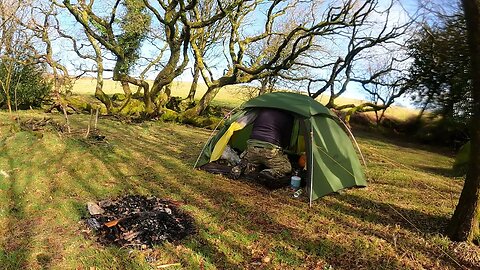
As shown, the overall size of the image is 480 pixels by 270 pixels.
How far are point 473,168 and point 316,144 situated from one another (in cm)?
238

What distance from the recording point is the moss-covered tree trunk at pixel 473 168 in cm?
358

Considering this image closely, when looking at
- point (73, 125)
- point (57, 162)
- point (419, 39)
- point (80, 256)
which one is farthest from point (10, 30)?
point (419, 39)

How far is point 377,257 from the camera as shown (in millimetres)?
3889

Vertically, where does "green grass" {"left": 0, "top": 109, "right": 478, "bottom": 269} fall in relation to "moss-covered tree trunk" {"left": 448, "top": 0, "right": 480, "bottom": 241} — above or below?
below

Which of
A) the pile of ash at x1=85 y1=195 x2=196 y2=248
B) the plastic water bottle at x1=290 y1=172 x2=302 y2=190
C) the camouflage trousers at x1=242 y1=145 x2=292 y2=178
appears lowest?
the pile of ash at x1=85 y1=195 x2=196 y2=248

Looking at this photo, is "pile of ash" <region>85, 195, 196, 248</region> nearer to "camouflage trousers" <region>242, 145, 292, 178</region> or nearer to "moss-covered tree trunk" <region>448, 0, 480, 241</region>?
"camouflage trousers" <region>242, 145, 292, 178</region>

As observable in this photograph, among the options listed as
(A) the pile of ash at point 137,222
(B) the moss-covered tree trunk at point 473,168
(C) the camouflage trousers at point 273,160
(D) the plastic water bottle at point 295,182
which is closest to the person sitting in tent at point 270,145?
(C) the camouflage trousers at point 273,160

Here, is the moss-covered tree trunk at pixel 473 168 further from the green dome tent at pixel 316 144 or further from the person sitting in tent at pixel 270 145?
the person sitting in tent at pixel 270 145

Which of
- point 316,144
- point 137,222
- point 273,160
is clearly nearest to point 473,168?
point 316,144

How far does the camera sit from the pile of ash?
387cm

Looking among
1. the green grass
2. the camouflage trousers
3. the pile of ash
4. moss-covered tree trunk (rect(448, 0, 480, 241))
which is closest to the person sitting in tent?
the camouflage trousers

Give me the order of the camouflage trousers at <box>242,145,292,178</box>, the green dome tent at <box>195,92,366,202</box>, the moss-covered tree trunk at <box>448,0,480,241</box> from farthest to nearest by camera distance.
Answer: the camouflage trousers at <box>242,145,292,178</box>, the green dome tent at <box>195,92,366,202</box>, the moss-covered tree trunk at <box>448,0,480,241</box>

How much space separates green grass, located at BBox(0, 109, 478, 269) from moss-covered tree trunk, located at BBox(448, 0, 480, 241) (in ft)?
0.76

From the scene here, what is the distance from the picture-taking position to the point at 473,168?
3830 millimetres
